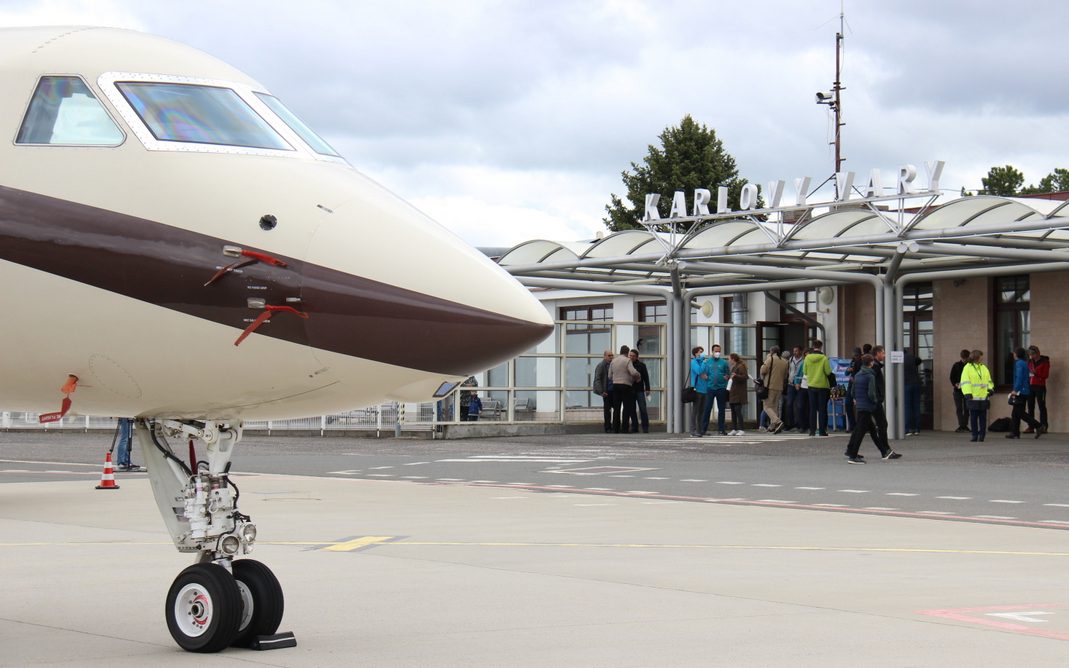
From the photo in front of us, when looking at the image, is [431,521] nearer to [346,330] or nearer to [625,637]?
[625,637]

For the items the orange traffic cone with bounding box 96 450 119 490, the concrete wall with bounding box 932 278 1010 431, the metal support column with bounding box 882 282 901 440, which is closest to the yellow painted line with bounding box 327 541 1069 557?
the orange traffic cone with bounding box 96 450 119 490

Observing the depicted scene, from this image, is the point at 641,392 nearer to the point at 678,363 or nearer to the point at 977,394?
the point at 678,363

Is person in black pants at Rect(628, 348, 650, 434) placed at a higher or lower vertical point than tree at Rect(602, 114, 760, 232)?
lower

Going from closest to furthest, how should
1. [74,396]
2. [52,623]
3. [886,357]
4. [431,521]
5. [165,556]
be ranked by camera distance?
[74,396] → [52,623] → [165,556] → [431,521] → [886,357]

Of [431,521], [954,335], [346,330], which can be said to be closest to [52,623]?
[346,330]

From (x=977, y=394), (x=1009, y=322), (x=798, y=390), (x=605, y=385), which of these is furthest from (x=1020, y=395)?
(x=605, y=385)

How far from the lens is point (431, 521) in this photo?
47.8 ft

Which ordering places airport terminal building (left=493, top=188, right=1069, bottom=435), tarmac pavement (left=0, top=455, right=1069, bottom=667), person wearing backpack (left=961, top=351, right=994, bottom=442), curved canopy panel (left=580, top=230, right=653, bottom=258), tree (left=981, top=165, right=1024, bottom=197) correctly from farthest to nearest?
tree (left=981, top=165, right=1024, bottom=197) < curved canopy panel (left=580, top=230, right=653, bottom=258) < person wearing backpack (left=961, top=351, right=994, bottom=442) < airport terminal building (left=493, top=188, right=1069, bottom=435) < tarmac pavement (left=0, top=455, right=1069, bottom=667)

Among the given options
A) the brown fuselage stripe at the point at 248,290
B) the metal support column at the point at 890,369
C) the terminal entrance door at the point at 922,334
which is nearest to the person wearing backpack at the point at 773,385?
the terminal entrance door at the point at 922,334

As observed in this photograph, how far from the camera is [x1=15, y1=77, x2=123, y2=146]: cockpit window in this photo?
21.0 feet

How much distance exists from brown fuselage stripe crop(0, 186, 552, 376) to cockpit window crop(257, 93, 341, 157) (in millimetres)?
802

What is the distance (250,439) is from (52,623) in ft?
81.0

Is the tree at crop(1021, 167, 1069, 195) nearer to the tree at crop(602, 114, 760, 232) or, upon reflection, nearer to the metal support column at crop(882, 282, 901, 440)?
the tree at crop(602, 114, 760, 232)

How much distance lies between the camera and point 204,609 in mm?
7156
